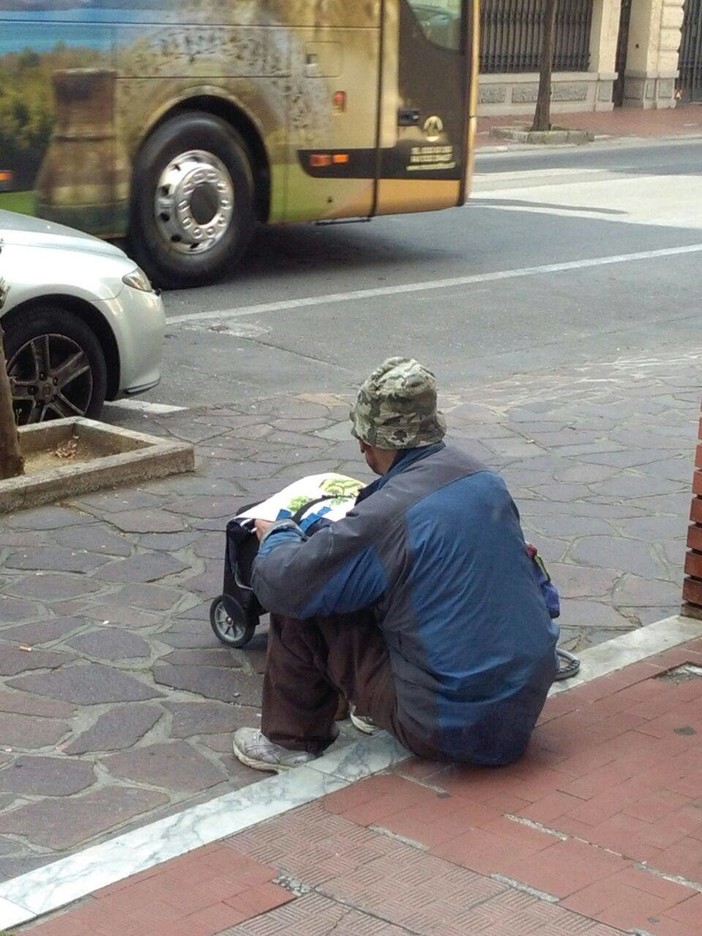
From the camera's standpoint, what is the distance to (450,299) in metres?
11.7

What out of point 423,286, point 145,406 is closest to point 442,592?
point 145,406

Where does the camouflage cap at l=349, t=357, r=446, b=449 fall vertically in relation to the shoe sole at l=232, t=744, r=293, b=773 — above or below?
above

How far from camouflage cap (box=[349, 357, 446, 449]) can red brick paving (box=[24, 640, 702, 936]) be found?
0.90 metres

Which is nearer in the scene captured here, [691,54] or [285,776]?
[285,776]

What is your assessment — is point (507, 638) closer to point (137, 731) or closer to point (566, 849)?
point (566, 849)

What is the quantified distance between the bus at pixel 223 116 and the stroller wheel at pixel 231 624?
656 centimetres

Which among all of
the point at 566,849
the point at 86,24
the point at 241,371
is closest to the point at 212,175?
the point at 86,24

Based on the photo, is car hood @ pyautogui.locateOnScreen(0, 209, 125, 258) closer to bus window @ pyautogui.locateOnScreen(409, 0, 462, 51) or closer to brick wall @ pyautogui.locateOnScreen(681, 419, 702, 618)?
brick wall @ pyautogui.locateOnScreen(681, 419, 702, 618)

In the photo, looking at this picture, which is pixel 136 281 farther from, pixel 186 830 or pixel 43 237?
pixel 186 830

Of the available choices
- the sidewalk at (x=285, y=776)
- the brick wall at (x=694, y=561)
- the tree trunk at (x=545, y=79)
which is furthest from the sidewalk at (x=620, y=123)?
the brick wall at (x=694, y=561)

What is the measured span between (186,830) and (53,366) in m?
4.12

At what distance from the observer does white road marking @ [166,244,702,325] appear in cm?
1106

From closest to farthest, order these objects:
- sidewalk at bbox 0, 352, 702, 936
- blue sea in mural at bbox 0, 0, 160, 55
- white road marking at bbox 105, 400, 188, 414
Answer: sidewalk at bbox 0, 352, 702, 936 → white road marking at bbox 105, 400, 188, 414 → blue sea in mural at bbox 0, 0, 160, 55

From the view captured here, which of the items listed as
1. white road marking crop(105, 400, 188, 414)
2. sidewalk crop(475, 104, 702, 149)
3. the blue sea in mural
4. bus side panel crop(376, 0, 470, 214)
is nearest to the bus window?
bus side panel crop(376, 0, 470, 214)
